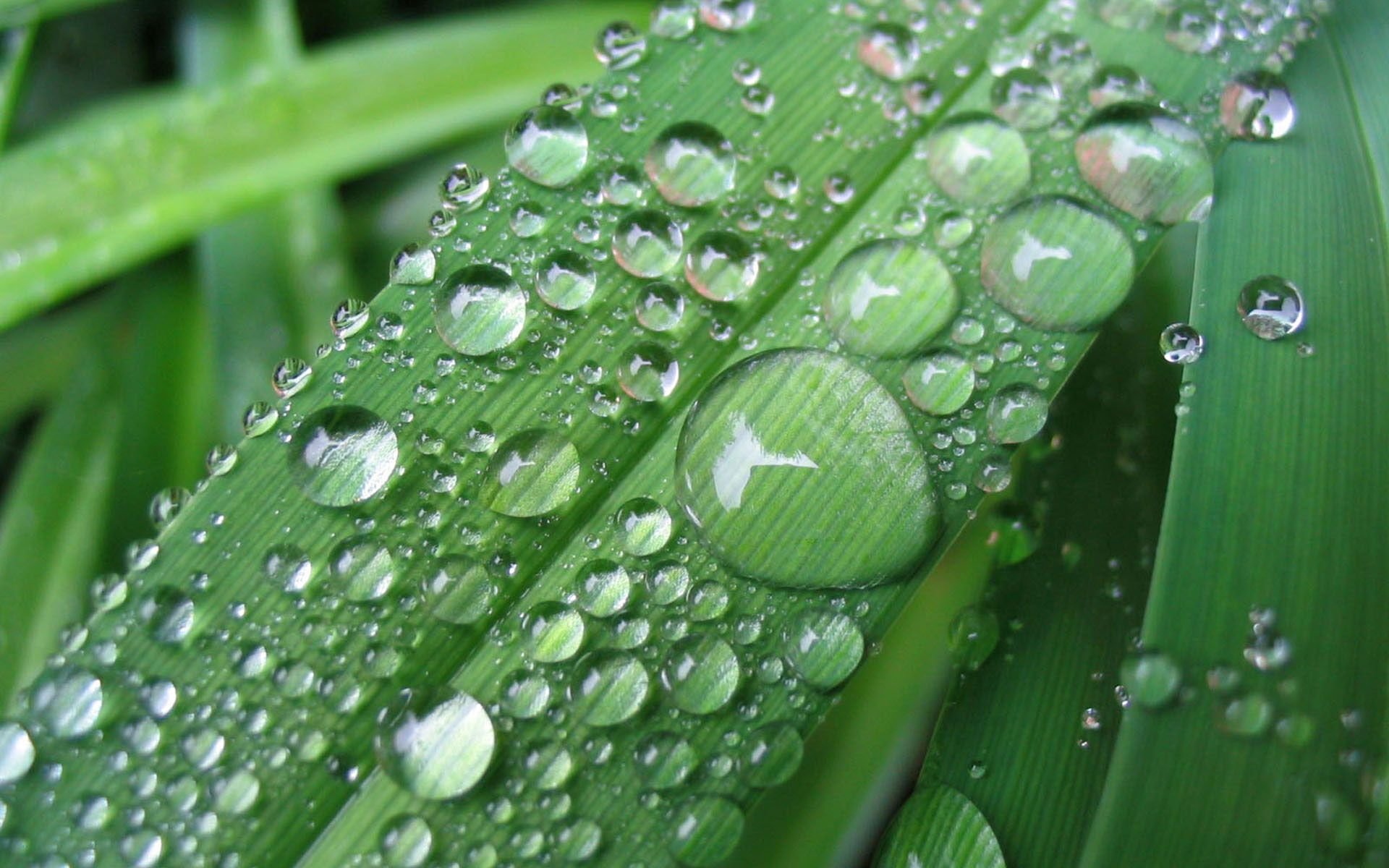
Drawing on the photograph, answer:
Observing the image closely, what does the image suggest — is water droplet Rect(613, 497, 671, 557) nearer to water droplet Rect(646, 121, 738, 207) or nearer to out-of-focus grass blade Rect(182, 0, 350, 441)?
water droplet Rect(646, 121, 738, 207)

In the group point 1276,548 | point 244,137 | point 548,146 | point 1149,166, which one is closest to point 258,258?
point 244,137

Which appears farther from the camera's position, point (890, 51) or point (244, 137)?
point (244, 137)

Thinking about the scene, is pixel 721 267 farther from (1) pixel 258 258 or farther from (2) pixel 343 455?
(1) pixel 258 258

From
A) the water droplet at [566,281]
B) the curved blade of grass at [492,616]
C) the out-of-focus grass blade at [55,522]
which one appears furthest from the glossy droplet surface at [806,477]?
the out-of-focus grass blade at [55,522]

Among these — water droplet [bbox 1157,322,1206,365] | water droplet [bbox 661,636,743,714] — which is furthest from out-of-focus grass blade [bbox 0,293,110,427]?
water droplet [bbox 1157,322,1206,365]

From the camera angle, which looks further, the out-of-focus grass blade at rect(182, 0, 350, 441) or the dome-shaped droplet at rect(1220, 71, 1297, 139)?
the out-of-focus grass blade at rect(182, 0, 350, 441)

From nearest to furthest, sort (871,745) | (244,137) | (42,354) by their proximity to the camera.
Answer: (871,745)
(244,137)
(42,354)
